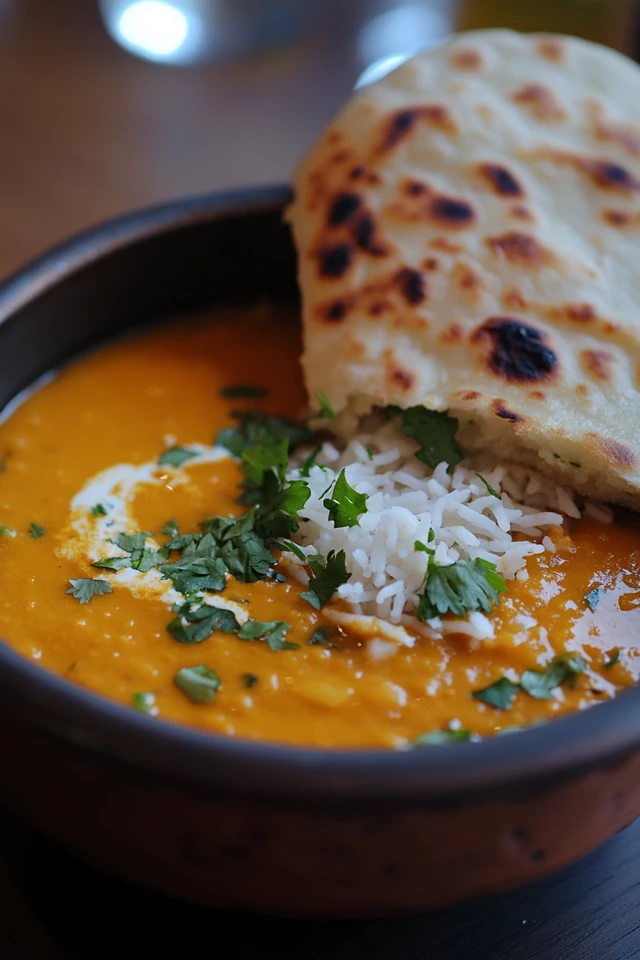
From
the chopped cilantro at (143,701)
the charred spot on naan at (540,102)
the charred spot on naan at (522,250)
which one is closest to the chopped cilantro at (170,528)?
the chopped cilantro at (143,701)

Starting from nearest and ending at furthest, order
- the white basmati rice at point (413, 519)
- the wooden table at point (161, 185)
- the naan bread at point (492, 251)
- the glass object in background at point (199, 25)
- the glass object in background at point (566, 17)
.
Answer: the wooden table at point (161, 185), the white basmati rice at point (413, 519), the naan bread at point (492, 251), the glass object in background at point (566, 17), the glass object in background at point (199, 25)

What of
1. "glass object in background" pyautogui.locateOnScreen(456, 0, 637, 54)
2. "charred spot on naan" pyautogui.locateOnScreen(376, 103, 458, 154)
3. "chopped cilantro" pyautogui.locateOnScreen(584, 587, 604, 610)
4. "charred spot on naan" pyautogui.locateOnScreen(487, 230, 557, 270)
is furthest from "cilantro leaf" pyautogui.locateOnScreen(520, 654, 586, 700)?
"glass object in background" pyautogui.locateOnScreen(456, 0, 637, 54)

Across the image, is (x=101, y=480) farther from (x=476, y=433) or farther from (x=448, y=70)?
(x=448, y=70)

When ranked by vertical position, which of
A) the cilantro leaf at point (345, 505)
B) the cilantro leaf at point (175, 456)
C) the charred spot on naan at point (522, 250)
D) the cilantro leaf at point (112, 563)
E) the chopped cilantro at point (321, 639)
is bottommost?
the chopped cilantro at point (321, 639)

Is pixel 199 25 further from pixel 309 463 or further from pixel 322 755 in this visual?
pixel 322 755

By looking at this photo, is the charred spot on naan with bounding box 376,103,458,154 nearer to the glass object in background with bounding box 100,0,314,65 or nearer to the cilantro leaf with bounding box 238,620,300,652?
the cilantro leaf with bounding box 238,620,300,652

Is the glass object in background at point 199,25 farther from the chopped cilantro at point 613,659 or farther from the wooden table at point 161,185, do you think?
the chopped cilantro at point 613,659
